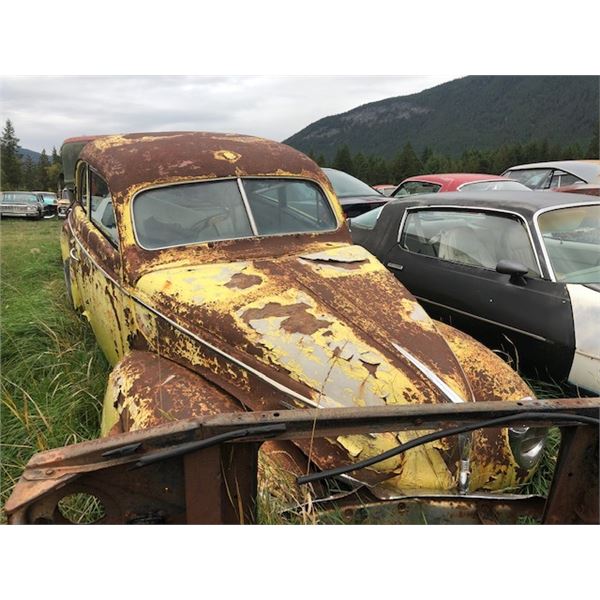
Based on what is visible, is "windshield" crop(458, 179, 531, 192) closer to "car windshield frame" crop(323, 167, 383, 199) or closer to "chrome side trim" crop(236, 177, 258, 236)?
"car windshield frame" crop(323, 167, 383, 199)

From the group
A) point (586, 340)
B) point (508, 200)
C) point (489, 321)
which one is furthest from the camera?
point (508, 200)

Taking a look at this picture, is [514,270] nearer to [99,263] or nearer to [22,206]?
[99,263]

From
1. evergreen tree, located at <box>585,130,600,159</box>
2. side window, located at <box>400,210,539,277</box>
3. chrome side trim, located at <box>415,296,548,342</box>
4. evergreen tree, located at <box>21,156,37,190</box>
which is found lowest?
chrome side trim, located at <box>415,296,548,342</box>

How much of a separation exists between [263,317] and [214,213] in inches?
45.3

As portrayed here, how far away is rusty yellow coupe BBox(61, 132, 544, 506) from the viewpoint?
2.34 m

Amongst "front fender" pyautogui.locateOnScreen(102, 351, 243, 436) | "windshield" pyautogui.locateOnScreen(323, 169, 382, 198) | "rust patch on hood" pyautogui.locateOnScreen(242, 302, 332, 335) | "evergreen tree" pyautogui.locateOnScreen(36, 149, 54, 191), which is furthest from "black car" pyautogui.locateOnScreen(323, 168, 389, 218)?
"evergreen tree" pyautogui.locateOnScreen(36, 149, 54, 191)

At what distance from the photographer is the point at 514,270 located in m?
3.81

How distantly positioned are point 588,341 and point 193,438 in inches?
117

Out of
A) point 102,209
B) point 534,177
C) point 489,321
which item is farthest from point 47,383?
point 534,177

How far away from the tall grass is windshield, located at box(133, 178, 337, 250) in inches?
48.5

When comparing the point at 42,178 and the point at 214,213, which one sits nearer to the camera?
the point at 214,213

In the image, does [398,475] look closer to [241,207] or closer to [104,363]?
[241,207]

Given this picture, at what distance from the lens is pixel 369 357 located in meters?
2.43

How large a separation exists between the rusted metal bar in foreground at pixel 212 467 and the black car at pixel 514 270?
6.06 ft
